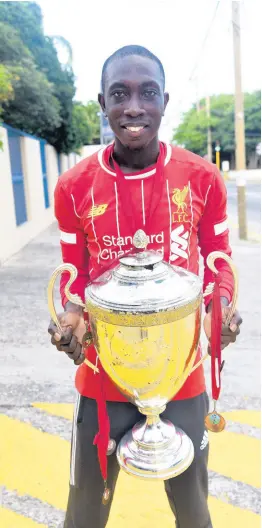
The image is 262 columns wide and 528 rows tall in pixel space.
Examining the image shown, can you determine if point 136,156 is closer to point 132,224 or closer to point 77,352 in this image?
point 132,224

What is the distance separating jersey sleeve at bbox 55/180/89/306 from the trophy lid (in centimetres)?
24

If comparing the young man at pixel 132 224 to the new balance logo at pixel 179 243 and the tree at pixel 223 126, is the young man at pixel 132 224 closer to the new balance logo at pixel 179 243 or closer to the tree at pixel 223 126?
the new balance logo at pixel 179 243

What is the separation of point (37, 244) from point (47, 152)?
435 centimetres

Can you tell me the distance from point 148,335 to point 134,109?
1.69 ft

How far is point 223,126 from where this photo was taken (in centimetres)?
3972

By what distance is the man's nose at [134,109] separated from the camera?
1.07m

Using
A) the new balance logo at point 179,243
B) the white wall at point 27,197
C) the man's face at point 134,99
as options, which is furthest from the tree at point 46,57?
the new balance logo at point 179,243

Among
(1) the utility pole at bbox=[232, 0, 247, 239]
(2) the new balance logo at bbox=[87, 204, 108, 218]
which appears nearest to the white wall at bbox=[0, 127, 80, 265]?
(1) the utility pole at bbox=[232, 0, 247, 239]

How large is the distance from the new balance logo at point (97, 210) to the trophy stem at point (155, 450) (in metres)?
0.51

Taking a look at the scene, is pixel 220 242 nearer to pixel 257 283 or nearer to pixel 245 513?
pixel 245 513

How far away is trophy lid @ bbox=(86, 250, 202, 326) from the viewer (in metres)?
0.96

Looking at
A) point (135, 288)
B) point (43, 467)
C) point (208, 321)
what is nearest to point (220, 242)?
point (208, 321)

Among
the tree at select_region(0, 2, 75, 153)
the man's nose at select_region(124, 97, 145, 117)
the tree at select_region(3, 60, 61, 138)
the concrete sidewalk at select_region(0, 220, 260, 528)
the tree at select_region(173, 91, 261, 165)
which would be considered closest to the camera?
the man's nose at select_region(124, 97, 145, 117)

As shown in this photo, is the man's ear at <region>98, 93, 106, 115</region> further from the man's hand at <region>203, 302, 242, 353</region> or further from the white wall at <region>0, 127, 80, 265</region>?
the white wall at <region>0, 127, 80, 265</region>
